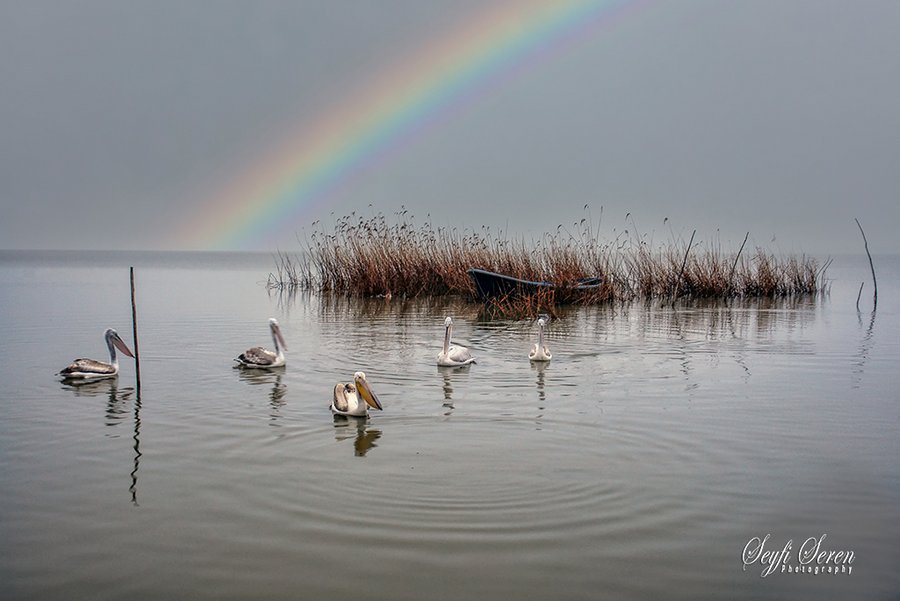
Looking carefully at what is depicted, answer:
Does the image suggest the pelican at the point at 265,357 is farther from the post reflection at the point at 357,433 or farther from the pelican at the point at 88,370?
the post reflection at the point at 357,433

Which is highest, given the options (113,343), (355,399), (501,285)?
(501,285)

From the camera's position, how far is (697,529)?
15.5 ft

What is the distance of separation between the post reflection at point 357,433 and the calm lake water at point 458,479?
0.10 feet

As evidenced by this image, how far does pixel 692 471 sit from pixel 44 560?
12.8 ft

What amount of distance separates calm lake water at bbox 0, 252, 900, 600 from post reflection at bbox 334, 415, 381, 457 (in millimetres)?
32

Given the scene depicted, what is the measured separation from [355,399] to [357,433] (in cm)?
51

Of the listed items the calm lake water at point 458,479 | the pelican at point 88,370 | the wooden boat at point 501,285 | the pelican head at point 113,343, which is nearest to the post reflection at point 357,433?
the calm lake water at point 458,479

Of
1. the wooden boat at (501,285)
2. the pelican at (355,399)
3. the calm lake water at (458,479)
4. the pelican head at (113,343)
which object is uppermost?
the wooden boat at (501,285)

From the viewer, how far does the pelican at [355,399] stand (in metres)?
7.24

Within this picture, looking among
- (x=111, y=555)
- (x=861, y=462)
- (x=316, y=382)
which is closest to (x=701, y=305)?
(x=316, y=382)

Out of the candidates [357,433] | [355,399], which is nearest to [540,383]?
[355,399]

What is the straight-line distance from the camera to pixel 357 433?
22.7ft

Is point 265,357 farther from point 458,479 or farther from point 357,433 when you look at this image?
point 458,479

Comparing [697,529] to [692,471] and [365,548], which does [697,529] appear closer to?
[692,471]
